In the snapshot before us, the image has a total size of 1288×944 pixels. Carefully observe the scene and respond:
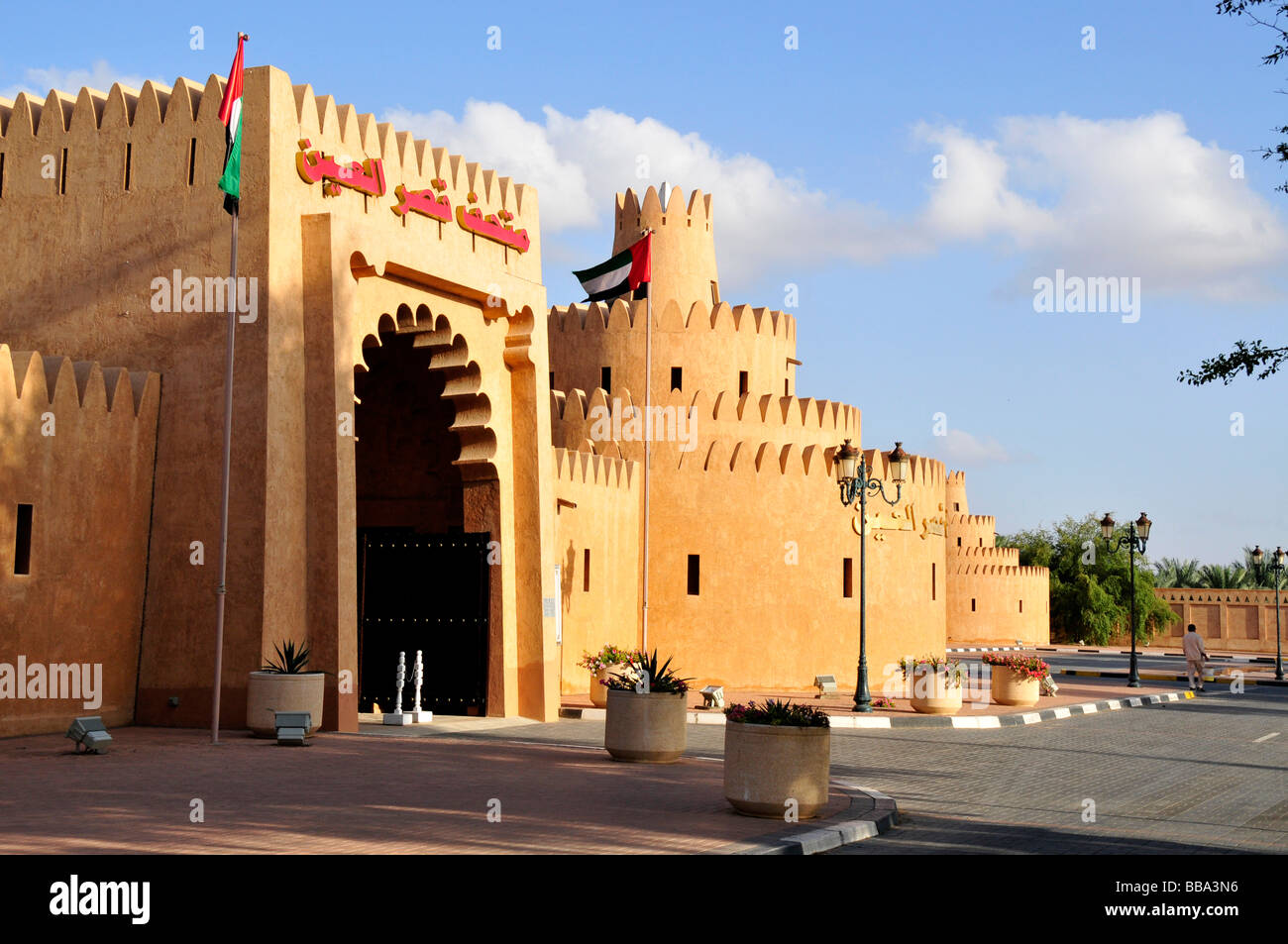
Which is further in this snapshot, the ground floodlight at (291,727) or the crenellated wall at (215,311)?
the crenellated wall at (215,311)

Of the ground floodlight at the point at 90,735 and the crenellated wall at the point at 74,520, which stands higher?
the crenellated wall at the point at 74,520

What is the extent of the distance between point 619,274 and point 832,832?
19420 mm

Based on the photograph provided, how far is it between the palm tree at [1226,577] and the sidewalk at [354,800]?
254 feet

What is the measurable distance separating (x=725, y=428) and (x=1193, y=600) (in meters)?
52.2

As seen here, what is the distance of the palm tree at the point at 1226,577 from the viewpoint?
82.5 m

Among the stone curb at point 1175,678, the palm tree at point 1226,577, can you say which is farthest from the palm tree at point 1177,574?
the stone curb at point 1175,678

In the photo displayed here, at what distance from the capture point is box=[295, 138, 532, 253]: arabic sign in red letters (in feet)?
55.7

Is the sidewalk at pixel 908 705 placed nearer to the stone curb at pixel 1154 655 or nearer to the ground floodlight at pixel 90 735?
the ground floodlight at pixel 90 735

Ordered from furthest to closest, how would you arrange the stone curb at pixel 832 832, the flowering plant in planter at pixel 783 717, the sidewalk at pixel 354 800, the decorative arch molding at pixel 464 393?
1. the decorative arch molding at pixel 464 393
2. the flowering plant in planter at pixel 783 717
3. the stone curb at pixel 832 832
4. the sidewalk at pixel 354 800

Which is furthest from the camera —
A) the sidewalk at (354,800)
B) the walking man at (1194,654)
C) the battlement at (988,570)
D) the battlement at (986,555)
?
the battlement at (986,555)

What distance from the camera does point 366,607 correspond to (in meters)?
20.9

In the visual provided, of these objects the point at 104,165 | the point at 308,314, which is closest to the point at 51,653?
the point at 308,314

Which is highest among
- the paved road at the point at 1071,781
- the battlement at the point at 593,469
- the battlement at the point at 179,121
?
the battlement at the point at 179,121
